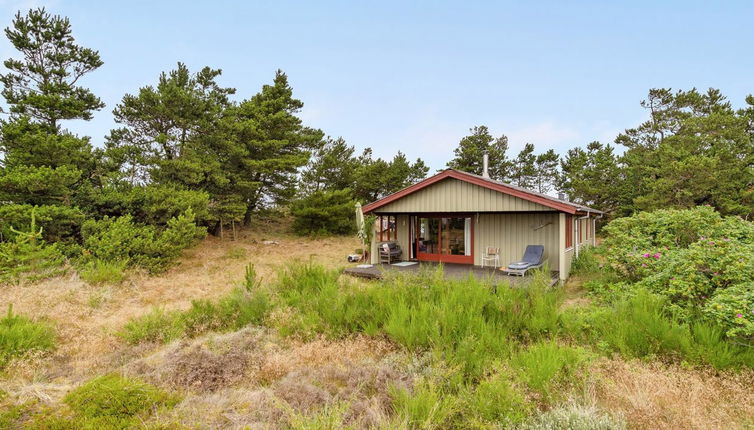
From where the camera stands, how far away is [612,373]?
3.42m

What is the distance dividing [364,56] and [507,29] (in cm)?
664

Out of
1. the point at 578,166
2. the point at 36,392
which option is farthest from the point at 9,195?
the point at 578,166

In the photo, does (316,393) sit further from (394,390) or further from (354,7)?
(354,7)

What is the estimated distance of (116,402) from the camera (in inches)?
112

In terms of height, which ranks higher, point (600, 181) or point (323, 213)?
point (600, 181)

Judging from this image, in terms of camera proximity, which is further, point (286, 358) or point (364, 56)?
point (364, 56)

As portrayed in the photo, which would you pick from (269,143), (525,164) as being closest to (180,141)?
(269,143)

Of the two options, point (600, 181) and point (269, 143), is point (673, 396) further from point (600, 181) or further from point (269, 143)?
point (600, 181)

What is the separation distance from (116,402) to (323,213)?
54.1ft

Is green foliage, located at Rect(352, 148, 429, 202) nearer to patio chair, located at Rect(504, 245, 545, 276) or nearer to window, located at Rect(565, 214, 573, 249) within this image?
window, located at Rect(565, 214, 573, 249)

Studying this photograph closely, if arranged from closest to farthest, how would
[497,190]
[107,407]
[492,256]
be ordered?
[107,407] → [497,190] → [492,256]

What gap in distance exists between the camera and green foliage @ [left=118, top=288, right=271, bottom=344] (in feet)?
16.2

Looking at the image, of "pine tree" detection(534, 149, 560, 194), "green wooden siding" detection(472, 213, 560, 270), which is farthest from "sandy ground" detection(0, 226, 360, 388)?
"pine tree" detection(534, 149, 560, 194)

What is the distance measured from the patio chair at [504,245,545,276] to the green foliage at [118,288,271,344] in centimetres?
658
